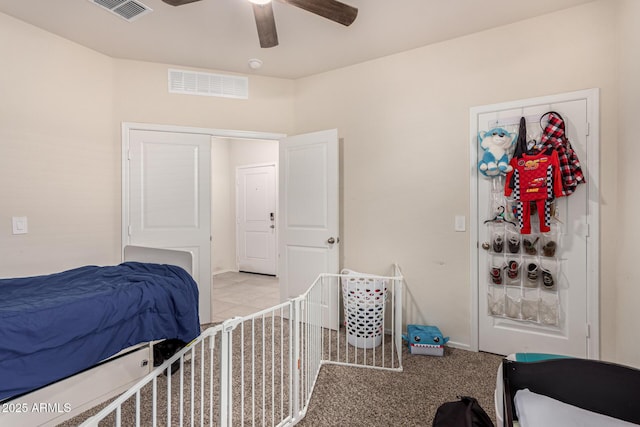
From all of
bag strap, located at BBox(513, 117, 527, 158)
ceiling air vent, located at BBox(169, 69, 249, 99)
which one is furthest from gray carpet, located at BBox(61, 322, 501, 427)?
ceiling air vent, located at BBox(169, 69, 249, 99)

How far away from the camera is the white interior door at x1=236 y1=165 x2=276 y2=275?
527cm

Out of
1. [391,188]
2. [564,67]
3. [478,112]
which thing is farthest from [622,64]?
[391,188]

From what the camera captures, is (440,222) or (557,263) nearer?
(557,263)

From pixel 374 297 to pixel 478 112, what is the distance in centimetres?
178

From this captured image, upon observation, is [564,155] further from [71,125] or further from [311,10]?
[71,125]

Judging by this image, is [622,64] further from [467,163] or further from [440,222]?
[440,222]

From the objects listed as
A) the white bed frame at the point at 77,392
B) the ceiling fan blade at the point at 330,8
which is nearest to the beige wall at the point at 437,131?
the ceiling fan blade at the point at 330,8

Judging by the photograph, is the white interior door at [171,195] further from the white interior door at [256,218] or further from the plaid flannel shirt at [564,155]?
the plaid flannel shirt at [564,155]

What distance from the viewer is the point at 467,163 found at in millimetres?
2506

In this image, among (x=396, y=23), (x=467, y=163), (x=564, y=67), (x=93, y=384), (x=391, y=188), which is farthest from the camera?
(x=391, y=188)

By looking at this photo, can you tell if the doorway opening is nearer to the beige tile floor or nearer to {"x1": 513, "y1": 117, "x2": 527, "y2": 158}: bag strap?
the beige tile floor

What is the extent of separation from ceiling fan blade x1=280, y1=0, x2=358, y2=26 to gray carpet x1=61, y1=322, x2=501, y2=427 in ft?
7.59

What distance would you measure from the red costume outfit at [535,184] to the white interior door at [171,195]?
9.34ft

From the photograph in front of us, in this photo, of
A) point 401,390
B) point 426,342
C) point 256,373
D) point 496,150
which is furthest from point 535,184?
point 256,373
